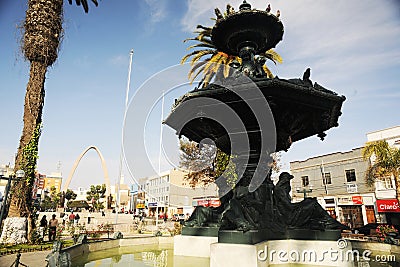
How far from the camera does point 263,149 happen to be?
7.76 m

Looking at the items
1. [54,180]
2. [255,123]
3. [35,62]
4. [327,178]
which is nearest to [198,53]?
[35,62]

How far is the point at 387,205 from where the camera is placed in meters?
29.0

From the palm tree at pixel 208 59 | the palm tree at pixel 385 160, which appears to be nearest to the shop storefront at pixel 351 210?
the palm tree at pixel 385 160

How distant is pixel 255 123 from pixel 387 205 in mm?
29392

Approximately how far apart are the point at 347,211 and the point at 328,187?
3.47m

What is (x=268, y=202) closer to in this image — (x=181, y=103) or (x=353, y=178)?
(x=181, y=103)

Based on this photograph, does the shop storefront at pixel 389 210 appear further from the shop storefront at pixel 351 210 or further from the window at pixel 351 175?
the window at pixel 351 175

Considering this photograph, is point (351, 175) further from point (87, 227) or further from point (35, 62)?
point (35, 62)

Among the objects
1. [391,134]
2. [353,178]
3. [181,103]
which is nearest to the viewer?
[181,103]

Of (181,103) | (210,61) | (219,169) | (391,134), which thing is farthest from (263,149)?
(391,134)

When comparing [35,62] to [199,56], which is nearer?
[35,62]

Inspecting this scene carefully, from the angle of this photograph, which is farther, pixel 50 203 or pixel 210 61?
pixel 50 203

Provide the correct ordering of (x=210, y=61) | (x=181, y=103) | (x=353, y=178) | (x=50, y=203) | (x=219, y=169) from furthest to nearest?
(x=50, y=203), (x=353, y=178), (x=210, y=61), (x=219, y=169), (x=181, y=103)

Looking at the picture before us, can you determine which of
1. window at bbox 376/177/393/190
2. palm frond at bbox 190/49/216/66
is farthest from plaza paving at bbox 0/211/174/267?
window at bbox 376/177/393/190
